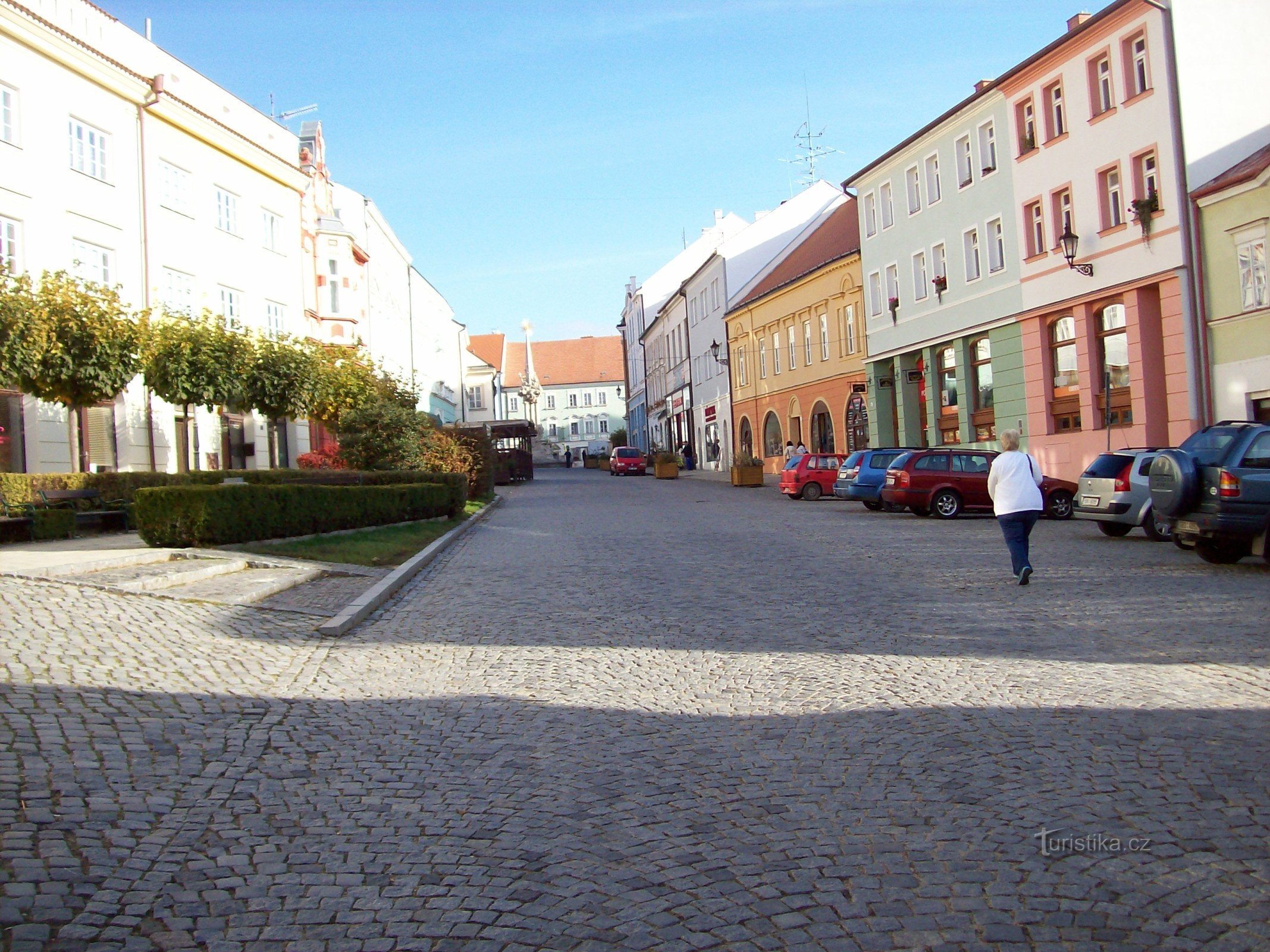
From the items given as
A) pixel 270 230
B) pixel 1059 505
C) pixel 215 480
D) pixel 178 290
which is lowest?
pixel 1059 505

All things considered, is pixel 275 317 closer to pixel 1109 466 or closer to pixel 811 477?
pixel 811 477

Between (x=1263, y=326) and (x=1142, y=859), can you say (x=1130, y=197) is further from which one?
(x=1142, y=859)

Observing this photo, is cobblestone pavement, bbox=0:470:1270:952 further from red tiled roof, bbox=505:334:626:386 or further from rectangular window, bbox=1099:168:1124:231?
red tiled roof, bbox=505:334:626:386

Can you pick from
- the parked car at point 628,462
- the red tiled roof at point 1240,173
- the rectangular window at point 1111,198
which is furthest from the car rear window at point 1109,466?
the parked car at point 628,462

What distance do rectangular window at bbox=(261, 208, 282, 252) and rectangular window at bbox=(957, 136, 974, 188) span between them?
2152cm

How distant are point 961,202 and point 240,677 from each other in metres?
30.6

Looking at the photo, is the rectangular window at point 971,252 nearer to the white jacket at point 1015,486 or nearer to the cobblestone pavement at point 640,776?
the white jacket at point 1015,486

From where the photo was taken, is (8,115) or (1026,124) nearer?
(8,115)

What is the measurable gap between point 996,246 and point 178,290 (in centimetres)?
2260

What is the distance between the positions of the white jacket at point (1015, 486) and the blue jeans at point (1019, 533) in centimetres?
5

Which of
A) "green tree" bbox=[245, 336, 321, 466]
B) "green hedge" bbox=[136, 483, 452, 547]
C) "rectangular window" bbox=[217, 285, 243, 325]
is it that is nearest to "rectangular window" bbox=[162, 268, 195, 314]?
"rectangular window" bbox=[217, 285, 243, 325]

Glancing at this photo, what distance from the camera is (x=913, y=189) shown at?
38062 millimetres

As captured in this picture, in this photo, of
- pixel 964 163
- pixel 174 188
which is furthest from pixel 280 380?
pixel 964 163

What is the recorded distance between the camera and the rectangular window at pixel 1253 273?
2288cm
